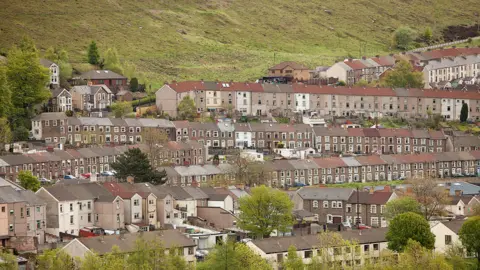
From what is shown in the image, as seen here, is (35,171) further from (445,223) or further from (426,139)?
(426,139)

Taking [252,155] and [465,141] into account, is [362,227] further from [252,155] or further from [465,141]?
[465,141]

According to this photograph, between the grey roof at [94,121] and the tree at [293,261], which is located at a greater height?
the grey roof at [94,121]

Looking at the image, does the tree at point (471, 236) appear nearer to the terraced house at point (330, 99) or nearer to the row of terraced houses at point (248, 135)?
the row of terraced houses at point (248, 135)

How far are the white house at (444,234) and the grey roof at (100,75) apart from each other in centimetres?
6413

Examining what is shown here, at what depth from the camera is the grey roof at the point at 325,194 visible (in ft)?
342

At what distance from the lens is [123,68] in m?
157

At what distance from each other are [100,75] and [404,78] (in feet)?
113

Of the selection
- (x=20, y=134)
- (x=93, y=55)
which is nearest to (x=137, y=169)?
(x=20, y=134)

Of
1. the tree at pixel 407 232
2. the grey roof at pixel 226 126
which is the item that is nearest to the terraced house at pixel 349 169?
the grey roof at pixel 226 126

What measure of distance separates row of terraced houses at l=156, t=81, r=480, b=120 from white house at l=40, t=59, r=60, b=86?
9.84 m

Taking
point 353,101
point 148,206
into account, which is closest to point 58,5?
point 353,101

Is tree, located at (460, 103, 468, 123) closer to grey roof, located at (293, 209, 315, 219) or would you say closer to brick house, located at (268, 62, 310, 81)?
brick house, located at (268, 62, 310, 81)

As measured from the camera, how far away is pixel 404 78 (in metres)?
160

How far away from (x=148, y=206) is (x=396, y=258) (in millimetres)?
18768
